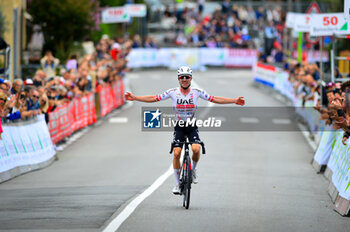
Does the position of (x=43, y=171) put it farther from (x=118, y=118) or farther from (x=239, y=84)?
(x=239, y=84)

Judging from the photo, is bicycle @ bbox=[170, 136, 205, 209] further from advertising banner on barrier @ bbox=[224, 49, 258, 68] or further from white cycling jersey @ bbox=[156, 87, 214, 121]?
advertising banner on barrier @ bbox=[224, 49, 258, 68]

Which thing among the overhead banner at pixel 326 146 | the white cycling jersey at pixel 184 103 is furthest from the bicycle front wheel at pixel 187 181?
the overhead banner at pixel 326 146

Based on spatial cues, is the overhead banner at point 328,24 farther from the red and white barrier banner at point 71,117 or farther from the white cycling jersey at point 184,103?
the white cycling jersey at point 184,103

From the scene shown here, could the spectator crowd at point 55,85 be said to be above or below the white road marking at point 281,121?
above

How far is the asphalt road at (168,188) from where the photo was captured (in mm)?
11797

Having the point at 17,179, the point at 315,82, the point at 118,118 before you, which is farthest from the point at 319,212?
the point at 118,118

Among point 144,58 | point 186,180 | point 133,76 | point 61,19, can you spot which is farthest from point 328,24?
point 144,58

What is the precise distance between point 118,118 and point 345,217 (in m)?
18.5

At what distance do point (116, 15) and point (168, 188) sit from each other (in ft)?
81.7

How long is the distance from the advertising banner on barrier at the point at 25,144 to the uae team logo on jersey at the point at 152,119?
13.1 ft

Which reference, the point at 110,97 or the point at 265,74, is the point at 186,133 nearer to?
the point at 110,97

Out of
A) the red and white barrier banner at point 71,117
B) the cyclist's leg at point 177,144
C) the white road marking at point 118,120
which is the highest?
the cyclist's leg at point 177,144

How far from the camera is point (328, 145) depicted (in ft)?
59.5

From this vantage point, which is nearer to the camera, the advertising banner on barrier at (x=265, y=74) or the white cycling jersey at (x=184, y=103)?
the white cycling jersey at (x=184, y=103)
